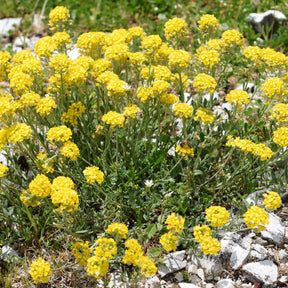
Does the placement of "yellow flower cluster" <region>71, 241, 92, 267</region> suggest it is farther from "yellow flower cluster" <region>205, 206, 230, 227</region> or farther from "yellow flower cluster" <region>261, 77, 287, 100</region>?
"yellow flower cluster" <region>261, 77, 287, 100</region>

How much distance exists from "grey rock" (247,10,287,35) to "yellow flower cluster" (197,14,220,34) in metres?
3.00

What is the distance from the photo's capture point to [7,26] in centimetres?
835

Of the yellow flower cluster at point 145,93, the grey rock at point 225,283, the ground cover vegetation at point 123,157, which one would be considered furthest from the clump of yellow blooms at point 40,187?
the grey rock at point 225,283

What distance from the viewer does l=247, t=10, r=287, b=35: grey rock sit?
24.4 ft

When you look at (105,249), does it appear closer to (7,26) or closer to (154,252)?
(154,252)

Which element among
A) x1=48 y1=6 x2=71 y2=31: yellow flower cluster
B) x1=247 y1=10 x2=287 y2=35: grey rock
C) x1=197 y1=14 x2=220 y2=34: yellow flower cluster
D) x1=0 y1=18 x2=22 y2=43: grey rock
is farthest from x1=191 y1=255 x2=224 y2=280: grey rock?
x1=0 y1=18 x2=22 y2=43: grey rock

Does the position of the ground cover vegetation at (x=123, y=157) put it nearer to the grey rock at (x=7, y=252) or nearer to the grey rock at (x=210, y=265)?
the grey rock at (x=7, y=252)

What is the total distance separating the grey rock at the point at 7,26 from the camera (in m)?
8.22

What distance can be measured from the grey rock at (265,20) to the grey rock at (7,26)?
16.9ft

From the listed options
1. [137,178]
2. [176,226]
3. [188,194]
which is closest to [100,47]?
[137,178]

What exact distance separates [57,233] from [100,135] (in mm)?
1369

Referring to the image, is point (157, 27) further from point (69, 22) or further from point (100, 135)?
point (100, 135)

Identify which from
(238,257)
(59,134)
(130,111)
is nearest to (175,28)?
(130,111)

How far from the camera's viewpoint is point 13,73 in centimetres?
412
